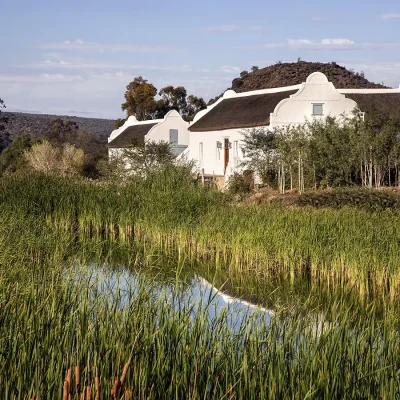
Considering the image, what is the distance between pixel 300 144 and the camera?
25.5 meters

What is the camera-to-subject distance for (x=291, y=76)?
68438 millimetres

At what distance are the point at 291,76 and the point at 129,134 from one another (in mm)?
27268

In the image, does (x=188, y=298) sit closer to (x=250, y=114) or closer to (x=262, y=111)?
(x=262, y=111)

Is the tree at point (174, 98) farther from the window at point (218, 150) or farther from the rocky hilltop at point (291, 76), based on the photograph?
the window at point (218, 150)

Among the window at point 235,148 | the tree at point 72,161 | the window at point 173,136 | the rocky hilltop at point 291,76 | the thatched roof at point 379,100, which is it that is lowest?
the tree at point 72,161

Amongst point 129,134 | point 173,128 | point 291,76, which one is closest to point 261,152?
point 173,128

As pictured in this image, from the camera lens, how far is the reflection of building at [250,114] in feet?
101

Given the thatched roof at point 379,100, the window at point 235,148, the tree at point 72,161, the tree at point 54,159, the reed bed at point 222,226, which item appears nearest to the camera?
the reed bed at point 222,226

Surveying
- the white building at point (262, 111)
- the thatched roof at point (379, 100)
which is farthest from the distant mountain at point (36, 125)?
the thatched roof at point (379, 100)

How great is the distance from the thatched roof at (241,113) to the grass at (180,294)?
12.7 metres

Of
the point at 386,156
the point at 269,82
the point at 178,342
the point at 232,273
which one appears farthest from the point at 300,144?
the point at 269,82

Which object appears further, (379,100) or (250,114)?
(379,100)

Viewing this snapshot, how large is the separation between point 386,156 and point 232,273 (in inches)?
540

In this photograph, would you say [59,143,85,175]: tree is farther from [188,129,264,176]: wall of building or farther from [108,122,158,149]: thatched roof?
[188,129,264,176]: wall of building
